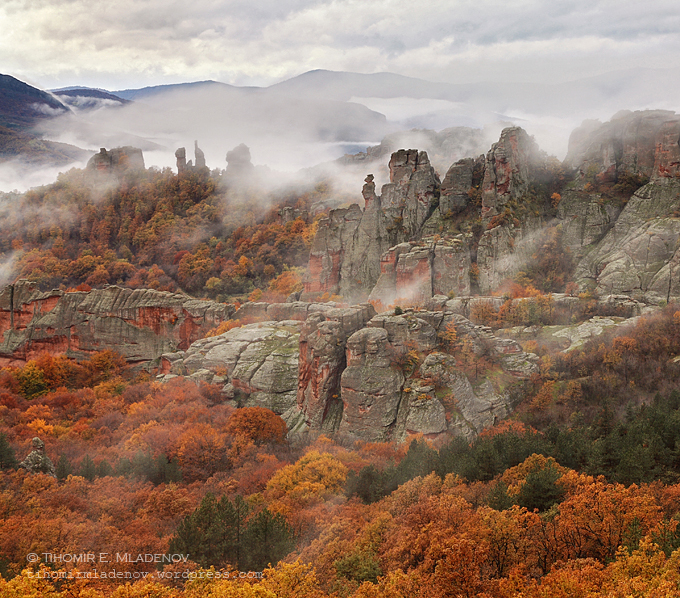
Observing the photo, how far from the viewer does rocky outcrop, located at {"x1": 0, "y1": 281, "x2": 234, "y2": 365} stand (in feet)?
226

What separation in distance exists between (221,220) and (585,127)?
73.4 m

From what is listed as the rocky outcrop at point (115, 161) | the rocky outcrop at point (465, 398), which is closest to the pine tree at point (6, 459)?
the rocky outcrop at point (465, 398)

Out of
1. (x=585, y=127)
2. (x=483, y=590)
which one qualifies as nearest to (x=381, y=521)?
(x=483, y=590)

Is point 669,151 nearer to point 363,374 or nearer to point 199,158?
point 363,374

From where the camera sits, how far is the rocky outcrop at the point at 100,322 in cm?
6881

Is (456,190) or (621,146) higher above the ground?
(621,146)

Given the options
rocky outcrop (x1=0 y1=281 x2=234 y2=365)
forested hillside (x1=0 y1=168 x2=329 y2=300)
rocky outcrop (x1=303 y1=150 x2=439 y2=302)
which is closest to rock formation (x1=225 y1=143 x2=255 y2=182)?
forested hillside (x1=0 y1=168 x2=329 y2=300)

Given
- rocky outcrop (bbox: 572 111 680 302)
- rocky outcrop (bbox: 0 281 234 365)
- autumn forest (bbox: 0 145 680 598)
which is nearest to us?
autumn forest (bbox: 0 145 680 598)

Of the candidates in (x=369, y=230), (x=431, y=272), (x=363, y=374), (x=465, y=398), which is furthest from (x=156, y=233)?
(x=465, y=398)

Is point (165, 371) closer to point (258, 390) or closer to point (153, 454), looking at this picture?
point (258, 390)

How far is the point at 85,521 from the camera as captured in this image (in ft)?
72.6

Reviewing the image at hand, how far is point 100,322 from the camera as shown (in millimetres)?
70000

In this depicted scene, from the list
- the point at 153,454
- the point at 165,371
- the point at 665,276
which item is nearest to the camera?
the point at 153,454

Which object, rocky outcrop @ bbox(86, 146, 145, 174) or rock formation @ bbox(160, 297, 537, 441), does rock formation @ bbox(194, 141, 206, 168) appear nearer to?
rocky outcrop @ bbox(86, 146, 145, 174)
